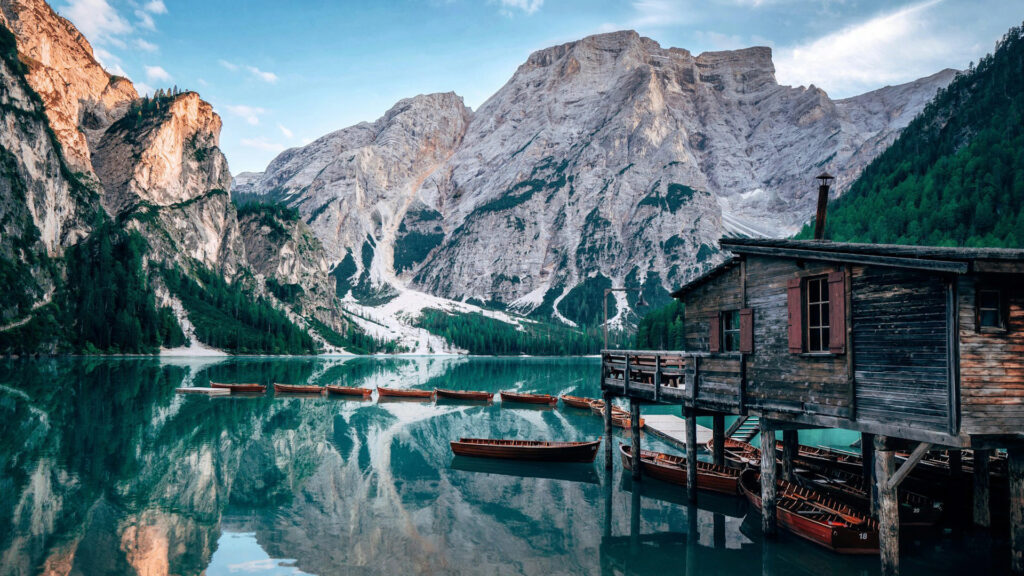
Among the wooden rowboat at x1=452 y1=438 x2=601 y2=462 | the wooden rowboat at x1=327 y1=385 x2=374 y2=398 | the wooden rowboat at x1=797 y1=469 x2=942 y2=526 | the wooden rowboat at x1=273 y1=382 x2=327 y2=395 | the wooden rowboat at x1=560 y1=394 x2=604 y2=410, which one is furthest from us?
the wooden rowboat at x1=273 y1=382 x2=327 y2=395

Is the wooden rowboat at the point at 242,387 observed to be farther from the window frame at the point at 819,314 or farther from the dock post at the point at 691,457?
the window frame at the point at 819,314

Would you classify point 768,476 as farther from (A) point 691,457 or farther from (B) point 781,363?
(A) point 691,457

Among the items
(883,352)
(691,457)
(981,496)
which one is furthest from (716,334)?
(981,496)

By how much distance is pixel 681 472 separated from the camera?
3103 centimetres

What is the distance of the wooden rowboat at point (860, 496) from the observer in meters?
22.2

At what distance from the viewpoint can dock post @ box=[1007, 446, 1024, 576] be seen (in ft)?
56.3

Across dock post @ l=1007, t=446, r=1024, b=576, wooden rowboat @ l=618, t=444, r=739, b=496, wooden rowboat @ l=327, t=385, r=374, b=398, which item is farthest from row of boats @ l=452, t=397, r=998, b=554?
wooden rowboat @ l=327, t=385, r=374, b=398

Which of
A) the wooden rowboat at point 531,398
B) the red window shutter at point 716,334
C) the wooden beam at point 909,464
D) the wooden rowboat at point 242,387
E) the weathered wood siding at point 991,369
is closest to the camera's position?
the weathered wood siding at point 991,369

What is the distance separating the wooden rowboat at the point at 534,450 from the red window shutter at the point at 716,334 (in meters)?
14.5

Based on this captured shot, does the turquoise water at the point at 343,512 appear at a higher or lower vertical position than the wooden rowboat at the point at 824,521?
lower

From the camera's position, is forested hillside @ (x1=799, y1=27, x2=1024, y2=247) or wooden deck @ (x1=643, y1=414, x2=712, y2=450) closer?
wooden deck @ (x1=643, y1=414, x2=712, y2=450)

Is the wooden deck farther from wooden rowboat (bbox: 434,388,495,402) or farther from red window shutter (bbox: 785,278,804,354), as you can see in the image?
wooden rowboat (bbox: 434,388,495,402)

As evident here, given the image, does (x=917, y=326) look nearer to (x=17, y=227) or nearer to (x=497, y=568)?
(x=497, y=568)

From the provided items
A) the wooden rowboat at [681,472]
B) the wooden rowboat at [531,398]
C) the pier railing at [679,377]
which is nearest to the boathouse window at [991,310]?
the pier railing at [679,377]
